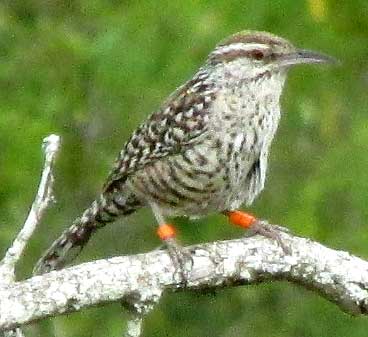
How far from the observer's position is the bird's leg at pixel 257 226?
6.43m

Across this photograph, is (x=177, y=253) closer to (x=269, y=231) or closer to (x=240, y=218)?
(x=269, y=231)

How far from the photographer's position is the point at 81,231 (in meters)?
7.35

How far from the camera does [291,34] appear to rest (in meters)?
7.65

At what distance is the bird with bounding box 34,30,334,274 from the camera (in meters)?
6.92

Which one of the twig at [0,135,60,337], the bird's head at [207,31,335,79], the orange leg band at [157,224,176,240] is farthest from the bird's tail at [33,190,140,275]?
the twig at [0,135,60,337]

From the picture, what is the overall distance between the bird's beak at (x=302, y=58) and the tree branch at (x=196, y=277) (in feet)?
2.76

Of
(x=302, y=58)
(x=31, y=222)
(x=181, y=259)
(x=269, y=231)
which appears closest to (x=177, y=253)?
(x=181, y=259)

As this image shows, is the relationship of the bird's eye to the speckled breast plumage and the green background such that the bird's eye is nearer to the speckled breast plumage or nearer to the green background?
the speckled breast plumage

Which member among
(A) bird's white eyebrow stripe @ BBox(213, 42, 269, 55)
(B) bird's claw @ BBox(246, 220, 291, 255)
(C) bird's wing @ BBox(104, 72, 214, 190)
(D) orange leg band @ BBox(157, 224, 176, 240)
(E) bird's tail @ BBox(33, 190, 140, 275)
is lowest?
(E) bird's tail @ BBox(33, 190, 140, 275)

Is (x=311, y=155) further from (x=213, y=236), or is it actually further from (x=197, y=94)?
(x=197, y=94)

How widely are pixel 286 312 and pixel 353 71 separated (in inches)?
52.6

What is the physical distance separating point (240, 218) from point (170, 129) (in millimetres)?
524

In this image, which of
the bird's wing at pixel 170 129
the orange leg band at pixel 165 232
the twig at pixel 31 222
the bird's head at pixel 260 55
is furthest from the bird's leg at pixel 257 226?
the twig at pixel 31 222

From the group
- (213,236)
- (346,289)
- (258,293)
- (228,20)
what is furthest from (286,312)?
(346,289)
